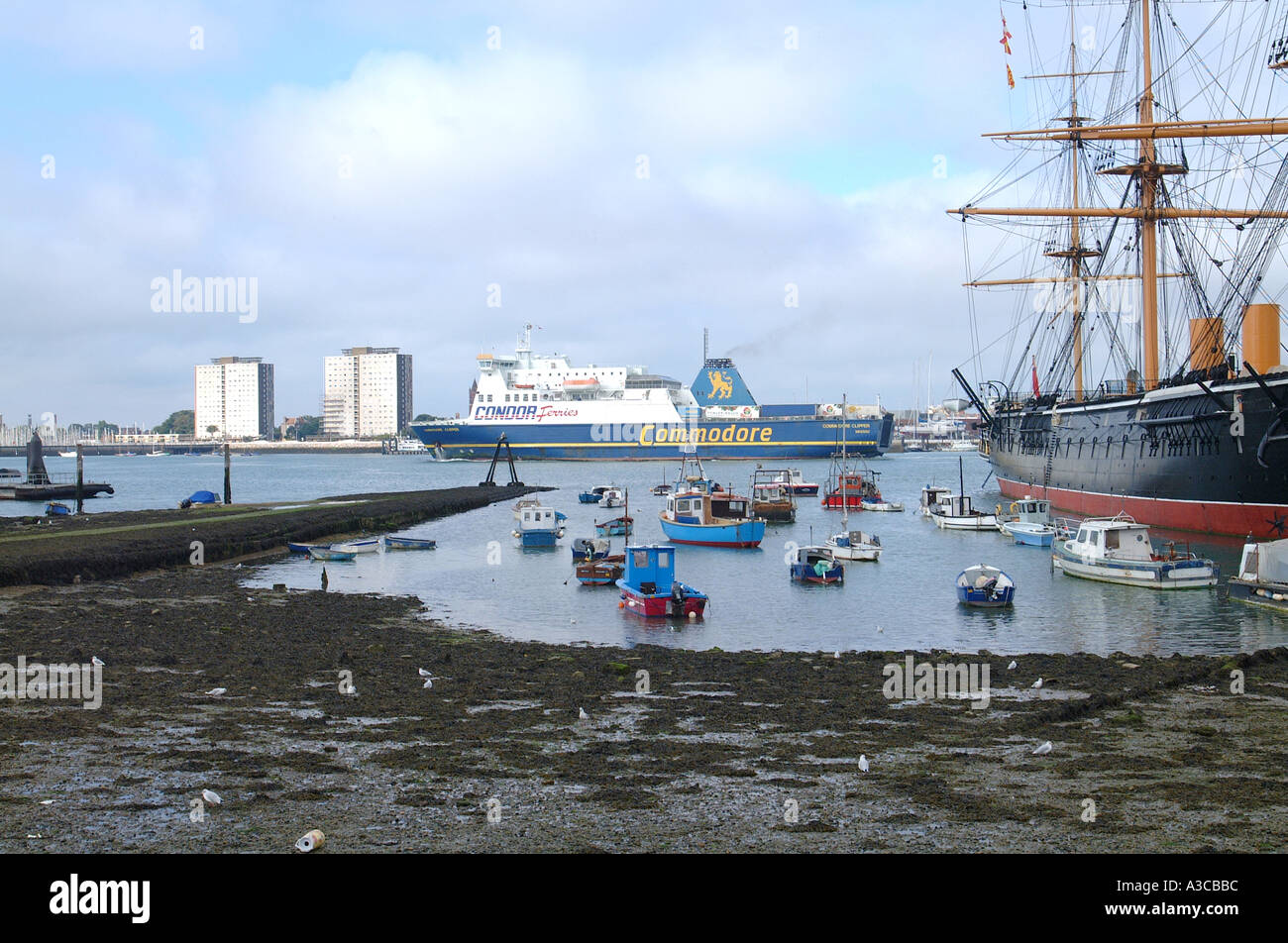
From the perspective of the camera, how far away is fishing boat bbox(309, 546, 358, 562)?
38.2 metres

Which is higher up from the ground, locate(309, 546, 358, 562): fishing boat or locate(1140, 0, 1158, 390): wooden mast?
locate(1140, 0, 1158, 390): wooden mast

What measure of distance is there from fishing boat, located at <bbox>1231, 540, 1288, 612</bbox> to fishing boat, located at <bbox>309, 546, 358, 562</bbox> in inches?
1109

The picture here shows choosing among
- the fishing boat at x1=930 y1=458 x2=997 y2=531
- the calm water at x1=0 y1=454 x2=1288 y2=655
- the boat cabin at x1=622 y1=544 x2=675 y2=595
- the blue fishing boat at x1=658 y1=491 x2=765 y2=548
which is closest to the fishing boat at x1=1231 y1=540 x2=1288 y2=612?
the calm water at x1=0 y1=454 x2=1288 y2=655

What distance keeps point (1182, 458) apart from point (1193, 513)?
2224 millimetres

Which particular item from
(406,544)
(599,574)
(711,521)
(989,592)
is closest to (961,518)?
(711,521)

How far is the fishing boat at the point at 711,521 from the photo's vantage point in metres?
43.8

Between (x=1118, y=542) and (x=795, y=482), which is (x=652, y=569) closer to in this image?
(x=1118, y=542)

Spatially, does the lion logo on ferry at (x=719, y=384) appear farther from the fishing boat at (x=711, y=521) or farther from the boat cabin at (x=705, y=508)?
the boat cabin at (x=705, y=508)

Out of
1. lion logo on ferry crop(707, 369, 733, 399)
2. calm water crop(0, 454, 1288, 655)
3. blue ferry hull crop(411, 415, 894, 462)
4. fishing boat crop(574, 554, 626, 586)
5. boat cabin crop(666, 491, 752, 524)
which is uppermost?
lion logo on ferry crop(707, 369, 733, 399)

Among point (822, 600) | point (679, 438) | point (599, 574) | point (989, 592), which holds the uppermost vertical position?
point (679, 438)

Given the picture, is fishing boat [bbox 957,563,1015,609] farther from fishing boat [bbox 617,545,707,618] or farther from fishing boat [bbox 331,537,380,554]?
fishing boat [bbox 331,537,380,554]

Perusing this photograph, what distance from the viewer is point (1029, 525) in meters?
46.1

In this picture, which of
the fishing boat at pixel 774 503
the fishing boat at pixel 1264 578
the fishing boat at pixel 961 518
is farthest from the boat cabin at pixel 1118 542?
the fishing boat at pixel 774 503
